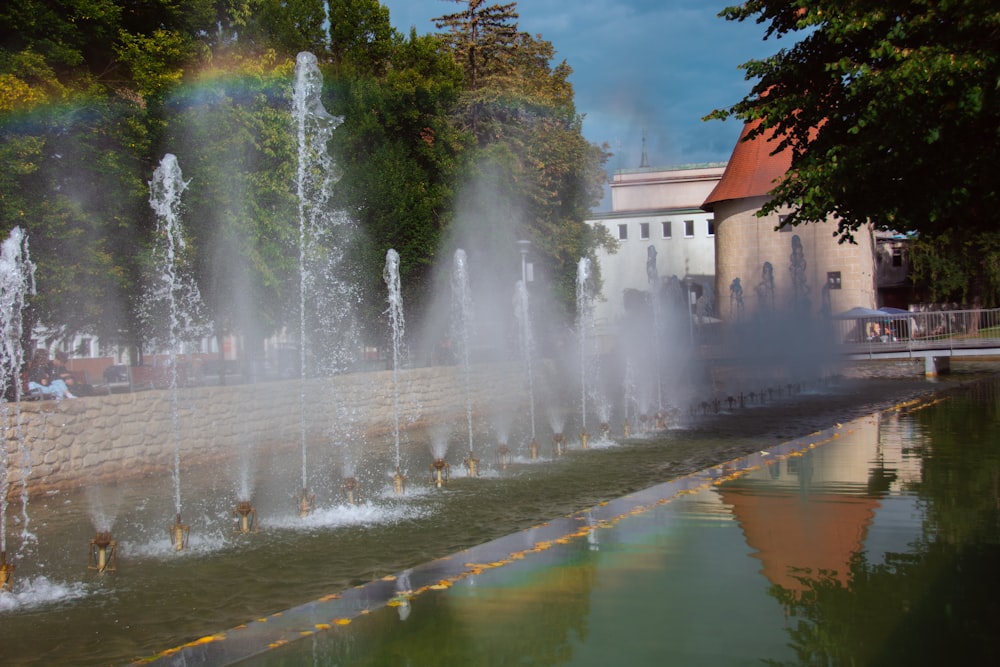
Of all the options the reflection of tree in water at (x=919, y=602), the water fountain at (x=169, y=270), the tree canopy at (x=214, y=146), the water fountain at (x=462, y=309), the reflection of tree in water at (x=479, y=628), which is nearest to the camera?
the reflection of tree in water at (x=919, y=602)

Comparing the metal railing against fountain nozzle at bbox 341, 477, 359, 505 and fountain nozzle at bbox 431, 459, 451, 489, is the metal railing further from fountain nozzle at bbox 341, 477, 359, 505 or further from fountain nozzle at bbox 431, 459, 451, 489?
fountain nozzle at bbox 341, 477, 359, 505

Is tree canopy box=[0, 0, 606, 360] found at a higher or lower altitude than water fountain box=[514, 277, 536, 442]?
higher

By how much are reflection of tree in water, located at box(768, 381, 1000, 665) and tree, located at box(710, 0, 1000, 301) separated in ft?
13.0

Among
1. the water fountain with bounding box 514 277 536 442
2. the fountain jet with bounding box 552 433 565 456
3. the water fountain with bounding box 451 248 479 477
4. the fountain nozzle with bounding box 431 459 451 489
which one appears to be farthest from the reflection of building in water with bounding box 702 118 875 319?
the fountain nozzle with bounding box 431 459 451 489

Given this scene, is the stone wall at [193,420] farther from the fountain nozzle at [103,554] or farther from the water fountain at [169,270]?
the fountain nozzle at [103,554]

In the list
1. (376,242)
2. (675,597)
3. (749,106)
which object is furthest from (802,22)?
(376,242)

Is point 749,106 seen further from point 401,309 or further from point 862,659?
point 401,309

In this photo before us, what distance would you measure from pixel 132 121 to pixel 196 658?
663 inches

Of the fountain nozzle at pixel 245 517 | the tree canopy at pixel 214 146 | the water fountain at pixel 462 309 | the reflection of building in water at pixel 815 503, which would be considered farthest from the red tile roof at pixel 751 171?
the fountain nozzle at pixel 245 517

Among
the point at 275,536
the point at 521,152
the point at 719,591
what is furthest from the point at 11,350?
the point at 521,152

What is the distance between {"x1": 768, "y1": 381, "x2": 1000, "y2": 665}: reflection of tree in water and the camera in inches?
192

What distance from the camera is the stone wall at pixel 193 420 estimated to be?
41.7 feet

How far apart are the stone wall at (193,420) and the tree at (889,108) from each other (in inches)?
365

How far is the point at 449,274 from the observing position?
2902 centimetres
